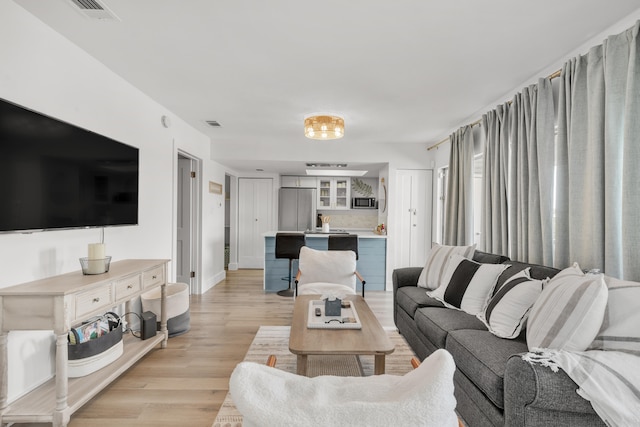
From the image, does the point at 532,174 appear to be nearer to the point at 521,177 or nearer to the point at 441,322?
the point at 521,177

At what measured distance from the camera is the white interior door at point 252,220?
750cm

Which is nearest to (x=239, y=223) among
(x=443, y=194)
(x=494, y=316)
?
(x=443, y=194)

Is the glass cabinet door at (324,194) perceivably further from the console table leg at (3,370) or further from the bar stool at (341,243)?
the console table leg at (3,370)

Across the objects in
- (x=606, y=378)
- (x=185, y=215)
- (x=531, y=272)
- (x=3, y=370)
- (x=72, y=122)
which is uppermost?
(x=72, y=122)

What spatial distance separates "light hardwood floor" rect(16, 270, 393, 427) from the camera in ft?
6.91

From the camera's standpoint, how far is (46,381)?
2.24 m

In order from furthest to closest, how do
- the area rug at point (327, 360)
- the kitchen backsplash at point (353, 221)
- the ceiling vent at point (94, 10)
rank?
the kitchen backsplash at point (353, 221)
the area rug at point (327, 360)
the ceiling vent at point (94, 10)

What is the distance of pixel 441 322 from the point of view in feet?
8.16

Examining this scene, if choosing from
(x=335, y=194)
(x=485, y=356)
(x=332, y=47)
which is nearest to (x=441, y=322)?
(x=485, y=356)

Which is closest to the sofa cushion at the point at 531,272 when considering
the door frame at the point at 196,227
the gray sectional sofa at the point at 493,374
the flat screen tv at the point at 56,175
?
the gray sectional sofa at the point at 493,374

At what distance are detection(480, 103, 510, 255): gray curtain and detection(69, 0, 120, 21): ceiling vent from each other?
3398 millimetres

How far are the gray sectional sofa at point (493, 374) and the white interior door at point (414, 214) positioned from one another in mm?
2580

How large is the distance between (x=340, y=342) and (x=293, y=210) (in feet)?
18.7

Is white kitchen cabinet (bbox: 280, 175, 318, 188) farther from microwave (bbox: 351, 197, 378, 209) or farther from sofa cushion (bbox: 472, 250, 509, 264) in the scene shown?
sofa cushion (bbox: 472, 250, 509, 264)
